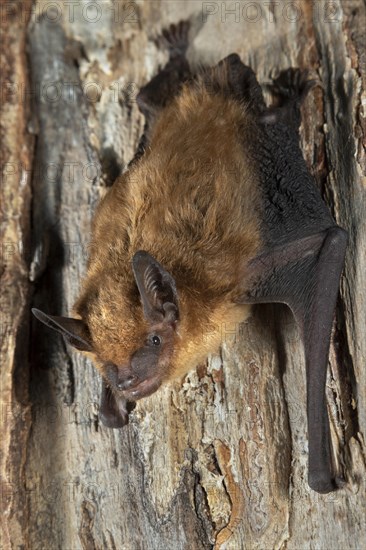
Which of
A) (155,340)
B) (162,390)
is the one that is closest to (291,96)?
(155,340)

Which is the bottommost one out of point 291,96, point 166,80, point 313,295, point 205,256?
point 313,295

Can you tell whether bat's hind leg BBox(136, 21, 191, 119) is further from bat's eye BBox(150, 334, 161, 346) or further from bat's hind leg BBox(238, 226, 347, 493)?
bat's eye BBox(150, 334, 161, 346)

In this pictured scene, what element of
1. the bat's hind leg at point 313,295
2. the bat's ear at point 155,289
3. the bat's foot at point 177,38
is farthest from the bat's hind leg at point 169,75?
the bat's ear at point 155,289

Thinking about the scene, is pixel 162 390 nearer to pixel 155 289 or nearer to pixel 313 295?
pixel 155 289

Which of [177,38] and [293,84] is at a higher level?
[177,38]

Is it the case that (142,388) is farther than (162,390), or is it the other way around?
(162,390)
